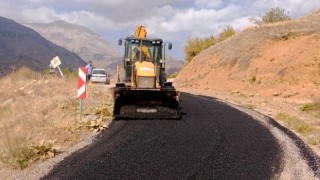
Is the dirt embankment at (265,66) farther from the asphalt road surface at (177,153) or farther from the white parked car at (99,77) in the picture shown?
the asphalt road surface at (177,153)

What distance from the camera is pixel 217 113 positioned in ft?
50.9

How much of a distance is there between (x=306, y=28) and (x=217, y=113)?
22784 millimetres

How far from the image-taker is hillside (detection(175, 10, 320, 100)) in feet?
94.7

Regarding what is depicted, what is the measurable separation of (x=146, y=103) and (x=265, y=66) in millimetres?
20861

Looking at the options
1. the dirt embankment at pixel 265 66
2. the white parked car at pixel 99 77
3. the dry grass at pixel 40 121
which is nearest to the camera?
the dry grass at pixel 40 121

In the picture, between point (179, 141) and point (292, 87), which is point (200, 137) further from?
point (292, 87)

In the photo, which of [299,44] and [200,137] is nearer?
[200,137]

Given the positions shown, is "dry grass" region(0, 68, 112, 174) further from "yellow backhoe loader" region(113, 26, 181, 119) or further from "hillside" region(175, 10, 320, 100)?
"hillside" region(175, 10, 320, 100)

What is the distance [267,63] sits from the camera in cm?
3312

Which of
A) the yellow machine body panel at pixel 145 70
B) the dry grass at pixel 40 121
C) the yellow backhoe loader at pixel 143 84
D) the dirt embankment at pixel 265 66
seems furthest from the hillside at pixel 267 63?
the dry grass at pixel 40 121

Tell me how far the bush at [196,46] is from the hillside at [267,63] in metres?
10.4

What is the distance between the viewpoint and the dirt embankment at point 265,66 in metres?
27.6

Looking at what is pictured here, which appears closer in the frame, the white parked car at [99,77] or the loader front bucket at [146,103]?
the loader front bucket at [146,103]

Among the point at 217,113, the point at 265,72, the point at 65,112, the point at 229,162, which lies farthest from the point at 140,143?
the point at 265,72
